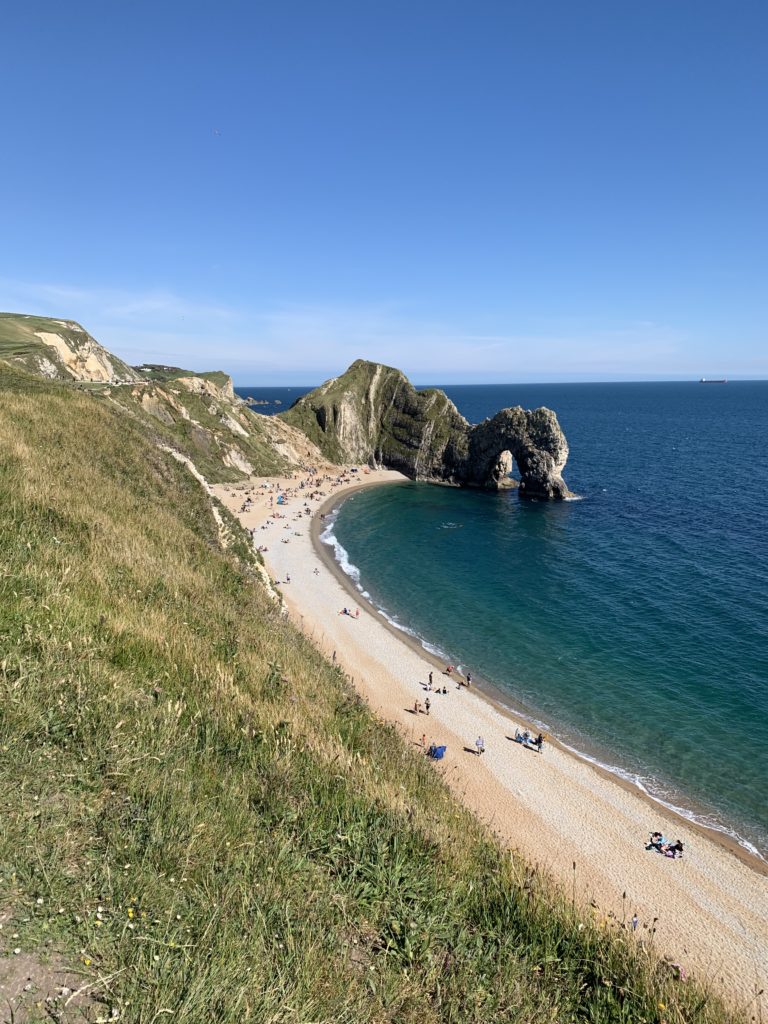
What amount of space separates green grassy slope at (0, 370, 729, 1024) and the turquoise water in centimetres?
2200

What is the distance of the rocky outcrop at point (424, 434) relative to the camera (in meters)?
79.8

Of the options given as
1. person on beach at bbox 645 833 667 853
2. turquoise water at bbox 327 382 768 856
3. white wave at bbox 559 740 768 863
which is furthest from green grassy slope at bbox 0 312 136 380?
person on beach at bbox 645 833 667 853

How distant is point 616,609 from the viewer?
131 feet

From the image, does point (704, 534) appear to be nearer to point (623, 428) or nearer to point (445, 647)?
point (445, 647)

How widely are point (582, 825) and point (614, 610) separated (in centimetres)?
2159

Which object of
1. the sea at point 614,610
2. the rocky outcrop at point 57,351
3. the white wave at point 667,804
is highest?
the rocky outcrop at point 57,351

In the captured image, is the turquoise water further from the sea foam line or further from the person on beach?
the person on beach

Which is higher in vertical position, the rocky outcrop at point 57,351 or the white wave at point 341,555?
the rocky outcrop at point 57,351

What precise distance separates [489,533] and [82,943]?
60.4m

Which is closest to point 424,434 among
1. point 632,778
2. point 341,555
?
point 341,555

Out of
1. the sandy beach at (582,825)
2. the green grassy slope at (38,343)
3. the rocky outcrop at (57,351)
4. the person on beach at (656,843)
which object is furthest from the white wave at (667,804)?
the rocky outcrop at (57,351)

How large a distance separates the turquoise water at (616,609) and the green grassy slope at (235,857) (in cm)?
2200

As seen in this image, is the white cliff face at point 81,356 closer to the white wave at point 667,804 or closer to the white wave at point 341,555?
the white wave at point 341,555

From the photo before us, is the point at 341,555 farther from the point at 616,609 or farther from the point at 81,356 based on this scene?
the point at 81,356
